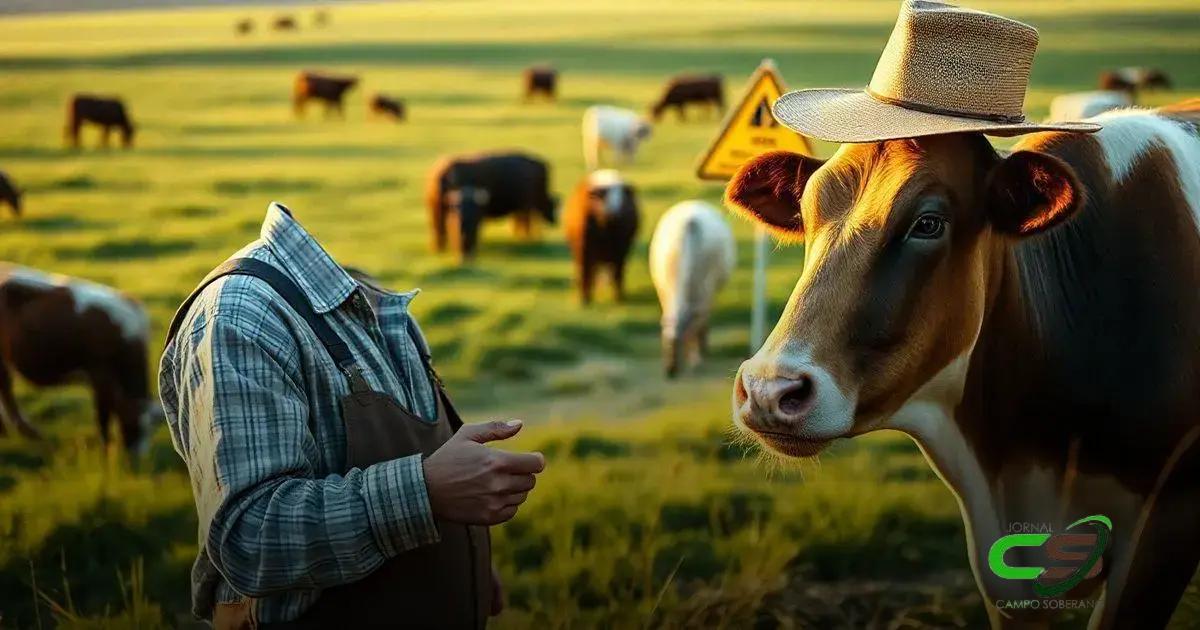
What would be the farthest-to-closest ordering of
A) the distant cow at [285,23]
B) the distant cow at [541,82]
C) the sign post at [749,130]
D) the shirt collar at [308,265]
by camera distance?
the distant cow at [541,82], the distant cow at [285,23], the sign post at [749,130], the shirt collar at [308,265]

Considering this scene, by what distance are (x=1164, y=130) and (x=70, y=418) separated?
5512mm

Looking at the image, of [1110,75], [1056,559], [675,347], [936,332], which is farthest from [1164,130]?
[1110,75]

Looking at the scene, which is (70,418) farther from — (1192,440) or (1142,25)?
(1142,25)

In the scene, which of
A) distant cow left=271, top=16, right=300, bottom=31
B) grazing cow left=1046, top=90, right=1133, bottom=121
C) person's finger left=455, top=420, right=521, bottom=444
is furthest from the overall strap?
distant cow left=271, top=16, right=300, bottom=31

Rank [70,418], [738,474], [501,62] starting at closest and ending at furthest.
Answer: [738,474] < [70,418] < [501,62]

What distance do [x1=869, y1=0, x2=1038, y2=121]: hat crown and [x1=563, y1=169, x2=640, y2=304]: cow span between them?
6.98m

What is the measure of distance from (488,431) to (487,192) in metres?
10.1

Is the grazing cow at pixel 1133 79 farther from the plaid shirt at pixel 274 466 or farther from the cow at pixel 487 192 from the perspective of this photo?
the plaid shirt at pixel 274 466

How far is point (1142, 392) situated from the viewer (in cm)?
241

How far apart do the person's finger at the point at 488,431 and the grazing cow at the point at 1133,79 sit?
7223mm

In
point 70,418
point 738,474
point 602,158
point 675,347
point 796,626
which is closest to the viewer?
point 796,626

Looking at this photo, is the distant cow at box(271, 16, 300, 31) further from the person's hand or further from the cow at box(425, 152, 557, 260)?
the person's hand

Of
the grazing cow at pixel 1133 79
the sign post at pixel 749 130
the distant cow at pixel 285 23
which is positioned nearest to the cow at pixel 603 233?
the grazing cow at pixel 1133 79

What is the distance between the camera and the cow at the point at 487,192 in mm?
11188
